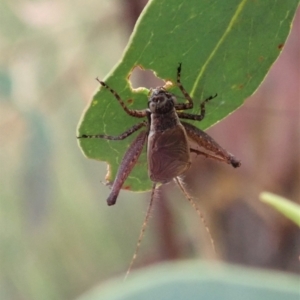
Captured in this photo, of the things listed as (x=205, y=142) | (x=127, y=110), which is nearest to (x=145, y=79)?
(x=205, y=142)

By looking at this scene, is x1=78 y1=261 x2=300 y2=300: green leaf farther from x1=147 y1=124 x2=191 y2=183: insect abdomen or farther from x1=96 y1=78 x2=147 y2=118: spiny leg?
x1=96 y1=78 x2=147 y2=118: spiny leg

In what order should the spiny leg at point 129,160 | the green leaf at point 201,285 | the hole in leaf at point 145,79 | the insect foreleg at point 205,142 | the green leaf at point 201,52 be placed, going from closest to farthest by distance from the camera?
the green leaf at point 201,52 < the spiny leg at point 129,160 < the insect foreleg at point 205,142 < the green leaf at point 201,285 < the hole in leaf at point 145,79

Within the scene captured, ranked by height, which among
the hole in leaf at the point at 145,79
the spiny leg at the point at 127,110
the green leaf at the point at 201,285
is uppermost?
the hole in leaf at the point at 145,79

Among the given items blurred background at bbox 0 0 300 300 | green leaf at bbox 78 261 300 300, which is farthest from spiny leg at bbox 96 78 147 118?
blurred background at bbox 0 0 300 300

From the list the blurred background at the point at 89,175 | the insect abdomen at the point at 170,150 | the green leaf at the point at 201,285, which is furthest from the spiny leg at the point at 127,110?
the blurred background at the point at 89,175

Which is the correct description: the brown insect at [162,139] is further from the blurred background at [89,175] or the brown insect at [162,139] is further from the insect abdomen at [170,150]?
the blurred background at [89,175]

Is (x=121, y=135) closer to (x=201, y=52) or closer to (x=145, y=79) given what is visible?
(x=201, y=52)

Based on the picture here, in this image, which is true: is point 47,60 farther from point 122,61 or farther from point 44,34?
point 122,61
